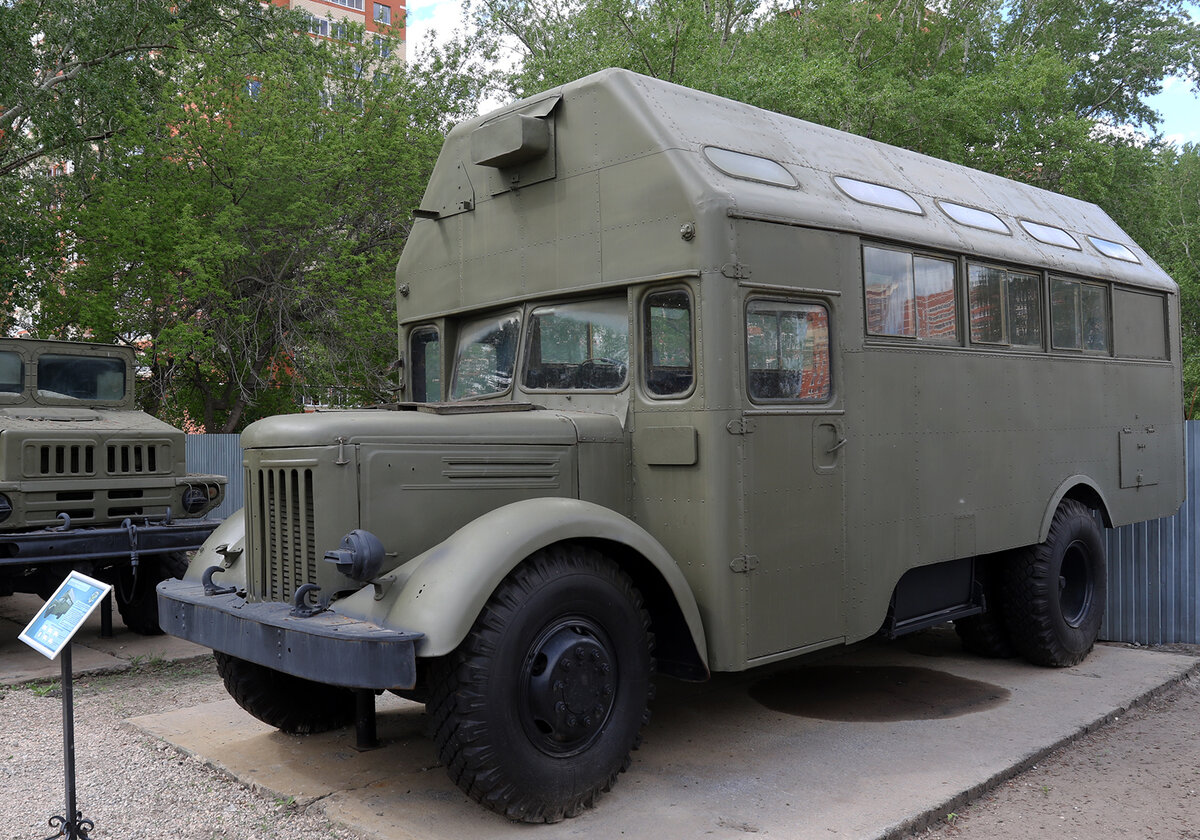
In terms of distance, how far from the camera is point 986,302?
21.4 feet

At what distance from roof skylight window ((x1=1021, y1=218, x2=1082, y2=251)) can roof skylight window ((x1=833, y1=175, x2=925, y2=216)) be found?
1526 millimetres

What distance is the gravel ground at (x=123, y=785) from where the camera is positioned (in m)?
4.32

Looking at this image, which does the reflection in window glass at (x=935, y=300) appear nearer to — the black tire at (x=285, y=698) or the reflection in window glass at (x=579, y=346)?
→ the reflection in window glass at (x=579, y=346)

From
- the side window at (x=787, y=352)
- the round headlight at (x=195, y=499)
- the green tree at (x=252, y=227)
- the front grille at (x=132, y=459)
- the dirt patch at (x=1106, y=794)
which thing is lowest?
the dirt patch at (x=1106, y=794)

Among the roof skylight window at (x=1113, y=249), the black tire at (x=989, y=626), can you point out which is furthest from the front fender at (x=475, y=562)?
the roof skylight window at (x=1113, y=249)

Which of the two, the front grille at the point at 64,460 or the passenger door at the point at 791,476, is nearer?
the passenger door at the point at 791,476

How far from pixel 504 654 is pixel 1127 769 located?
3.47 metres

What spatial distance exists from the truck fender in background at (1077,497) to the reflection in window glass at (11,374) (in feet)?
26.9

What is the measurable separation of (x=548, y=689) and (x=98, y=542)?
16.0 feet

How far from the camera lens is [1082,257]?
24.8 feet

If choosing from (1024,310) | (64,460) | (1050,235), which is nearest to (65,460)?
(64,460)

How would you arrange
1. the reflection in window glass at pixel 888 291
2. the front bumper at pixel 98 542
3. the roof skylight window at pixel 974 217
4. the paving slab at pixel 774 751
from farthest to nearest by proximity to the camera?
the front bumper at pixel 98 542 < the roof skylight window at pixel 974 217 < the reflection in window glass at pixel 888 291 < the paving slab at pixel 774 751

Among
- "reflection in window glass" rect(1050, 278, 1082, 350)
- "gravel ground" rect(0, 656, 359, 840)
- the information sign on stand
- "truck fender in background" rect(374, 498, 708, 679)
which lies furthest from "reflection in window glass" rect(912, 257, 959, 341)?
the information sign on stand

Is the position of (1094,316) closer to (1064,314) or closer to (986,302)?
(1064,314)
